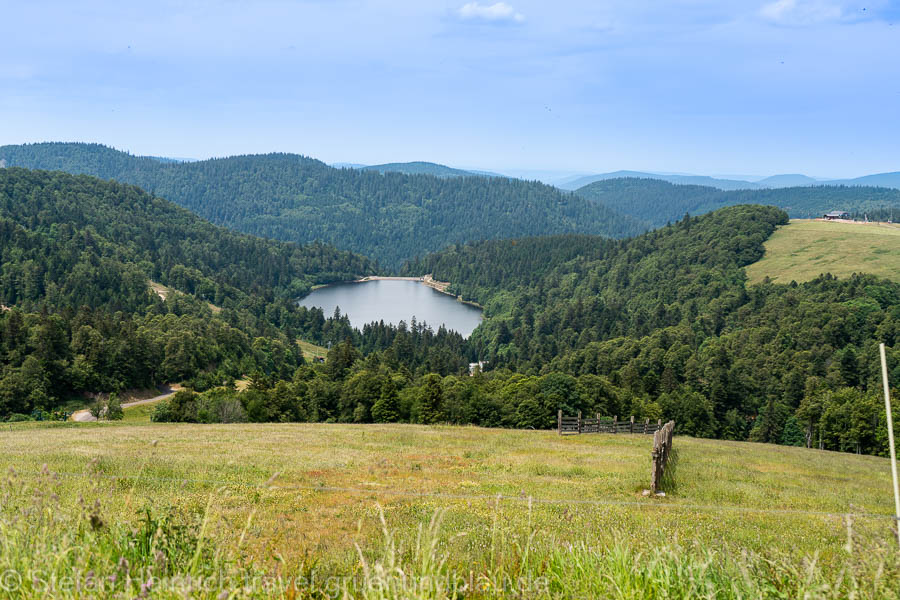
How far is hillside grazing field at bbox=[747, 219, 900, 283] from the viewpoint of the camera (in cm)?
15275

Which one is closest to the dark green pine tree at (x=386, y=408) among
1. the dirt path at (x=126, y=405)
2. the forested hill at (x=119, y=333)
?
the forested hill at (x=119, y=333)

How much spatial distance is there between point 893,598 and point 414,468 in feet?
51.1

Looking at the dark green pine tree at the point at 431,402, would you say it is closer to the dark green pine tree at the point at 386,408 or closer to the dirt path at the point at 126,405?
the dark green pine tree at the point at 386,408

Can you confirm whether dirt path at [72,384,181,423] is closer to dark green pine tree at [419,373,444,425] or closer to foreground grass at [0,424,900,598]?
dark green pine tree at [419,373,444,425]

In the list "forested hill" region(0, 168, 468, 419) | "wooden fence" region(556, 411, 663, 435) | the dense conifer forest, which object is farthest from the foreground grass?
"forested hill" region(0, 168, 468, 419)

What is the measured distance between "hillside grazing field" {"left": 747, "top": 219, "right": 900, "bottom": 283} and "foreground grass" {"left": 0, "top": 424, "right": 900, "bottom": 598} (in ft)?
473

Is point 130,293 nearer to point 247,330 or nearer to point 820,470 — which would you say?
point 247,330

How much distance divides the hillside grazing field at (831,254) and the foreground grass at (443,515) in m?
144

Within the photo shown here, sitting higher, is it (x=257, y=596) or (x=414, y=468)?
(x=257, y=596)

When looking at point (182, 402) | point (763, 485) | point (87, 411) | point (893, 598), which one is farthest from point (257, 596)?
point (87, 411)

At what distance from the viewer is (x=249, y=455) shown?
782 inches

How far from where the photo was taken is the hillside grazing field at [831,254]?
152750mm

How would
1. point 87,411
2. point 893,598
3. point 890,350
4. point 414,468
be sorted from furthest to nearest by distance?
point 890,350 < point 87,411 < point 414,468 < point 893,598

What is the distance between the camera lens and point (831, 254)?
16900 cm
